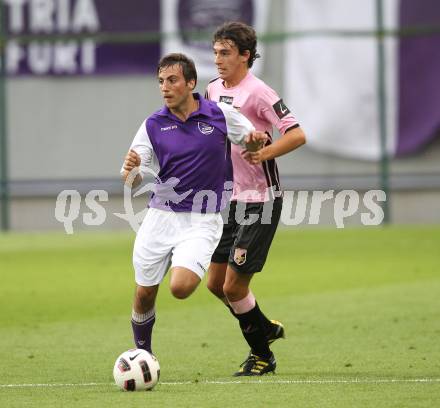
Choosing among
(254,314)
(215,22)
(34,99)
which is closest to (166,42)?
(215,22)

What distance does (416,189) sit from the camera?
2269 cm

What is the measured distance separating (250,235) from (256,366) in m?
0.87

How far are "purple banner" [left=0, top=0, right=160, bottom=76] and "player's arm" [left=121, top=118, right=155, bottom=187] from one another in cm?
1537

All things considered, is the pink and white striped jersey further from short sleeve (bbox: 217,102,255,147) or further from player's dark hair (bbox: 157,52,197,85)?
player's dark hair (bbox: 157,52,197,85)

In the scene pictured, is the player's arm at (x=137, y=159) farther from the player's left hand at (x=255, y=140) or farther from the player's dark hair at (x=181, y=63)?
the player's left hand at (x=255, y=140)

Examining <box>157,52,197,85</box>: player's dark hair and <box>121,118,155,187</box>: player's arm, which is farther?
<box>157,52,197,85</box>: player's dark hair

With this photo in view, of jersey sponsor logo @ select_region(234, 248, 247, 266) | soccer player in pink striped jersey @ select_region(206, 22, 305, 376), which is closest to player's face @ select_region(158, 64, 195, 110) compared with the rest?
soccer player in pink striped jersey @ select_region(206, 22, 305, 376)

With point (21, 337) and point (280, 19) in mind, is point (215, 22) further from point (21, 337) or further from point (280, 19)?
point (21, 337)

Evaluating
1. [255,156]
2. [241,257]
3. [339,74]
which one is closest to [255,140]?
[255,156]

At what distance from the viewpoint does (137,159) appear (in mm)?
7410

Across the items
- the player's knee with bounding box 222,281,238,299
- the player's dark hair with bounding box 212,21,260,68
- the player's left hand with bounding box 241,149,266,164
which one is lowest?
the player's knee with bounding box 222,281,238,299

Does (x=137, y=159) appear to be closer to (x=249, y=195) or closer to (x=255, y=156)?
(x=255, y=156)

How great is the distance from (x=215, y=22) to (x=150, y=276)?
15.6 metres

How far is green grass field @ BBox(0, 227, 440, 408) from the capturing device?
7.20 m
